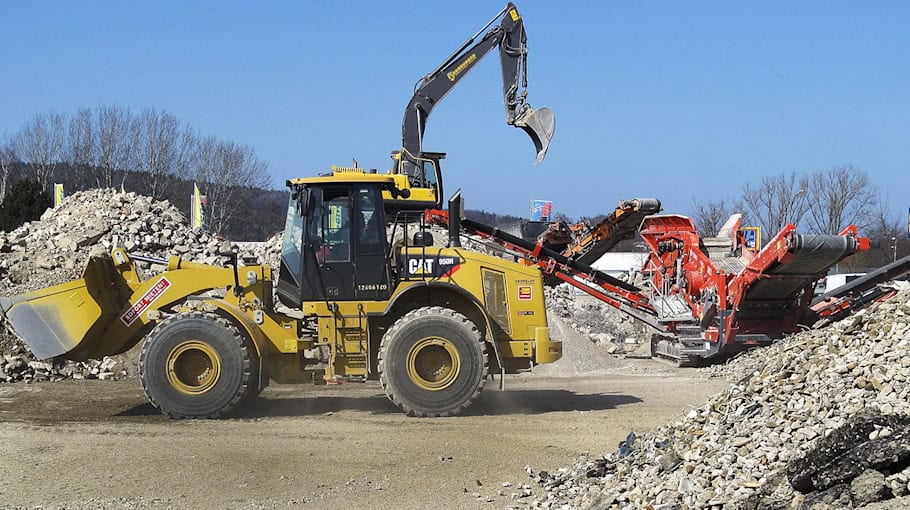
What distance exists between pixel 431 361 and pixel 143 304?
11.8 ft

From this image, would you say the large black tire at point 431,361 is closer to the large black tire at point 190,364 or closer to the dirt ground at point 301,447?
the dirt ground at point 301,447

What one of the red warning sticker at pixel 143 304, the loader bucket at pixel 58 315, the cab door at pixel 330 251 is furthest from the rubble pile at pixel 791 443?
the loader bucket at pixel 58 315

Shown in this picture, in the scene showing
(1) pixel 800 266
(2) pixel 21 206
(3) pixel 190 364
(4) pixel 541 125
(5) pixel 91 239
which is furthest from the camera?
(2) pixel 21 206

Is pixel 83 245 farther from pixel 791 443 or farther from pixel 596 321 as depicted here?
pixel 791 443

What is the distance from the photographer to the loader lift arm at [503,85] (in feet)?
57.2

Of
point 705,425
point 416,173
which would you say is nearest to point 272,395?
point 416,173

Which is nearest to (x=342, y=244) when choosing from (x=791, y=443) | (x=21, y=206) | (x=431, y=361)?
(x=431, y=361)

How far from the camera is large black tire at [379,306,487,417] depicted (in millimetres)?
11406

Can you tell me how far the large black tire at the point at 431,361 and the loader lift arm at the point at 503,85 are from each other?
241 inches

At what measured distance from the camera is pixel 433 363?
37.8 ft

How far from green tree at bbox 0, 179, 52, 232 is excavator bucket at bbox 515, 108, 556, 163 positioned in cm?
3036

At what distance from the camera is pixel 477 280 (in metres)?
11.8

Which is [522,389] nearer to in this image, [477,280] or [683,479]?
[477,280]

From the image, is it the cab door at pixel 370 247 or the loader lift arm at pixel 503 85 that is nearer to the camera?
the cab door at pixel 370 247
